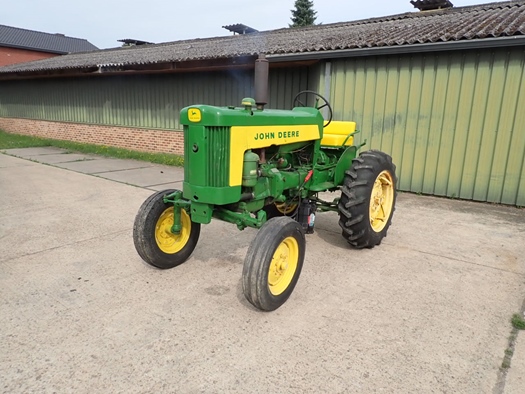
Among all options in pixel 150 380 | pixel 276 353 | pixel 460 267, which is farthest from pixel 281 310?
pixel 460 267

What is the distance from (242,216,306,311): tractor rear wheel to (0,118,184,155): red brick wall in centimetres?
793

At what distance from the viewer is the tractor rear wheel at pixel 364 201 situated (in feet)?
12.1

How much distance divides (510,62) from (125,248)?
18.3ft

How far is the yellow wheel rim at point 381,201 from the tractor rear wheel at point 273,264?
4.79 ft

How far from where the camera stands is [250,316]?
2691 millimetres

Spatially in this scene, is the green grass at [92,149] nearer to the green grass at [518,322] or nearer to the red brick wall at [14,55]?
the green grass at [518,322]

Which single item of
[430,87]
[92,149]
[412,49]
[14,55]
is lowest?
[92,149]

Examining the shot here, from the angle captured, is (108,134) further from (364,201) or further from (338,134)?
(364,201)

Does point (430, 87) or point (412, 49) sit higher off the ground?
point (412, 49)

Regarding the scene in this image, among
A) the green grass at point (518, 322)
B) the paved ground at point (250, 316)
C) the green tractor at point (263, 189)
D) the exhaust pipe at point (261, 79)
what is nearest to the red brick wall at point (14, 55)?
the paved ground at point (250, 316)

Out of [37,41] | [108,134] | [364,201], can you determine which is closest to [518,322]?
[364,201]

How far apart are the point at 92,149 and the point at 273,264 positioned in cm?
1053

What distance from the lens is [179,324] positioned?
2582 mm

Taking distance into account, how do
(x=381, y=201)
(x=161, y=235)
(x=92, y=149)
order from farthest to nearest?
(x=92, y=149) → (x=381, y=201) → (x=161, y=235)
